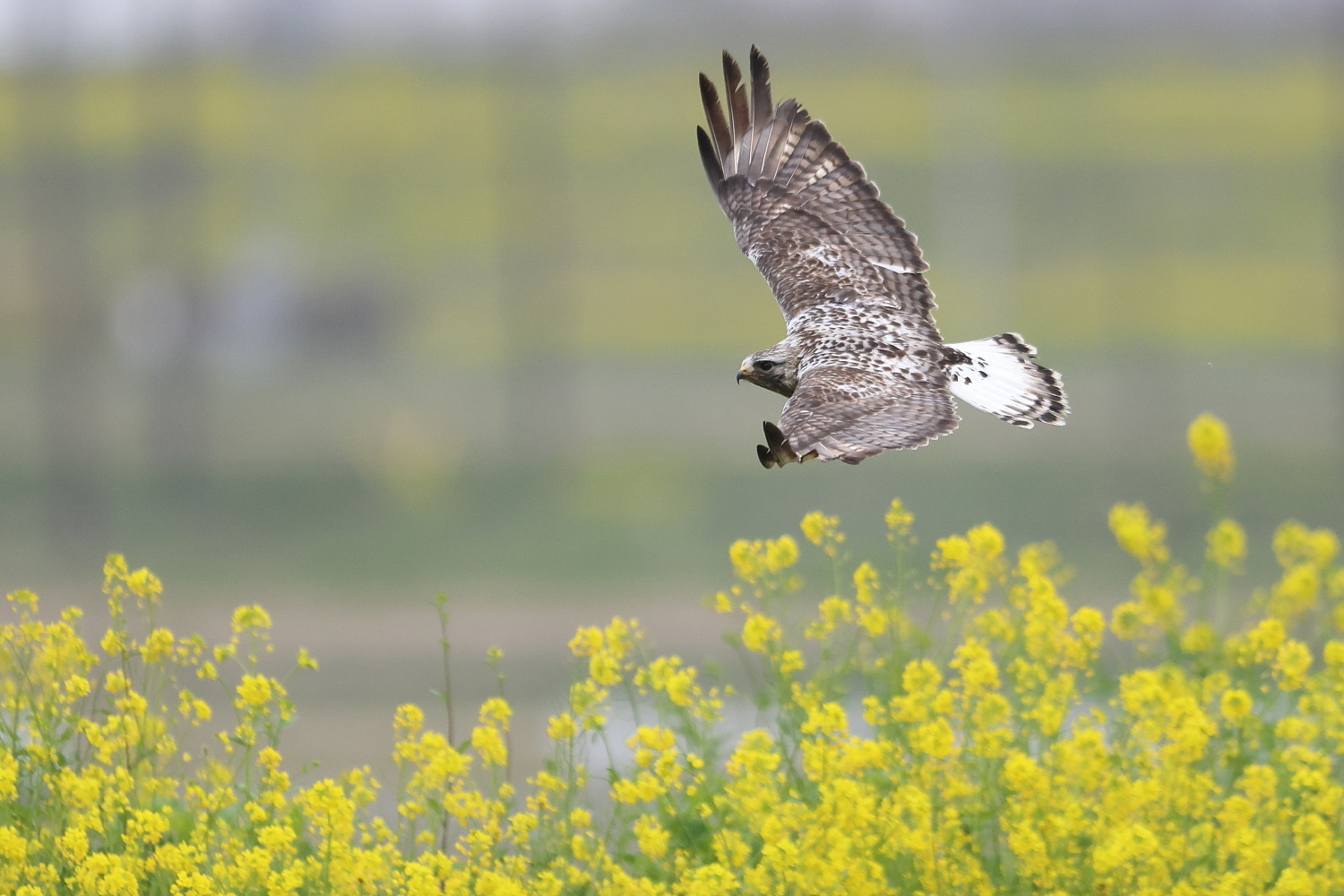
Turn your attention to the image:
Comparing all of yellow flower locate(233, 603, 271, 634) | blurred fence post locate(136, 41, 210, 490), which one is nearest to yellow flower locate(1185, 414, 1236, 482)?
yellow flower locate(233, 603, 271, 634)

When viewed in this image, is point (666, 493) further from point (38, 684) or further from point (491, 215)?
point (491, 215)

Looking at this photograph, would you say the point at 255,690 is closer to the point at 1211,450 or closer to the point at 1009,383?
the point at 1009,383

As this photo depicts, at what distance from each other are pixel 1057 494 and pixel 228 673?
9.20 meters

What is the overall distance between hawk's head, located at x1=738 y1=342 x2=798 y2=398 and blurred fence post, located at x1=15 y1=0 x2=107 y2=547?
11668 millimetres

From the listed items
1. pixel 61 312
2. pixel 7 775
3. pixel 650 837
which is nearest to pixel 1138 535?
pixel 650 837

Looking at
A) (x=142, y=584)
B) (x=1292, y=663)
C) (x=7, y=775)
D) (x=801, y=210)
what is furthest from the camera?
(x=801, y=210)

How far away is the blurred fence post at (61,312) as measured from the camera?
15.2m

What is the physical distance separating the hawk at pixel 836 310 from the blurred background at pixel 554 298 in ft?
16.2

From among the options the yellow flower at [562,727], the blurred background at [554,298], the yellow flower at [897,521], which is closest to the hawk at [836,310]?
the yellow flower at [897,521]

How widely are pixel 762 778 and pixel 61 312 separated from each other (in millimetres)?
19602

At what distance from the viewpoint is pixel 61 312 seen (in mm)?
20625

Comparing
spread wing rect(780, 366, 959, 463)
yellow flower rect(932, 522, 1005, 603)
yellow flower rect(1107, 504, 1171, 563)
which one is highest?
spread wing rect(780, 366, 959, 463)

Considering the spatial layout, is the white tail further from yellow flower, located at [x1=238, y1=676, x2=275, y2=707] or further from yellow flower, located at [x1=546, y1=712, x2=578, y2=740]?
yellow flower, located at [x1=238, y1=676, x2=275, y2=707]

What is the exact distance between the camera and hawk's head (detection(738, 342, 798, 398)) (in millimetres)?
3984
